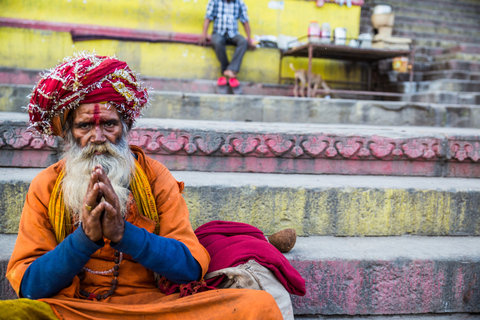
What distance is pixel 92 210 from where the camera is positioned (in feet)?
4.25

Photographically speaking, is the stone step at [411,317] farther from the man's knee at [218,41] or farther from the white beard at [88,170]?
the man's knee at [218,41]

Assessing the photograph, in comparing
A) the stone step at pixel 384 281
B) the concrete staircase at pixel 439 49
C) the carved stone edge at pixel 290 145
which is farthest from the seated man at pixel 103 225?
the concrete staircase at pixel 439 49

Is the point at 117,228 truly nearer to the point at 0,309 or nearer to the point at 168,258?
the point at 168,258

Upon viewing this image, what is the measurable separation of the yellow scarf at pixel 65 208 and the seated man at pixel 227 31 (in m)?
3.65

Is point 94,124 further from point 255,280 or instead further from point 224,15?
point 224,15

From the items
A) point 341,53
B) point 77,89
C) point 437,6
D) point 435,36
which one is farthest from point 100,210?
point 437,6

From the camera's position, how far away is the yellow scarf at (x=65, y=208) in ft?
5.02

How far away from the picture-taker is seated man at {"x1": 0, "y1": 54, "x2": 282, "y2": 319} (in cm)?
137

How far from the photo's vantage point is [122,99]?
1636 mm

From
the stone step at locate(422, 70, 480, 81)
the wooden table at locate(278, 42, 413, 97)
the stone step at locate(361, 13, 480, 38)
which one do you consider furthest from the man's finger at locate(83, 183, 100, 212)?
the stone step at locate(361, 13, 480, 38)

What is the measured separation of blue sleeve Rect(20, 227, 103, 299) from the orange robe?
0.04 meters

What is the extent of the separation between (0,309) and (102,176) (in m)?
0.52

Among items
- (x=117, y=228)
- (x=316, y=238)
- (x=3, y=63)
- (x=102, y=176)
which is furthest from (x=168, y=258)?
(x=3, y=63)

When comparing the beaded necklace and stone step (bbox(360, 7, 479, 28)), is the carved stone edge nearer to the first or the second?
the beaded necklace
